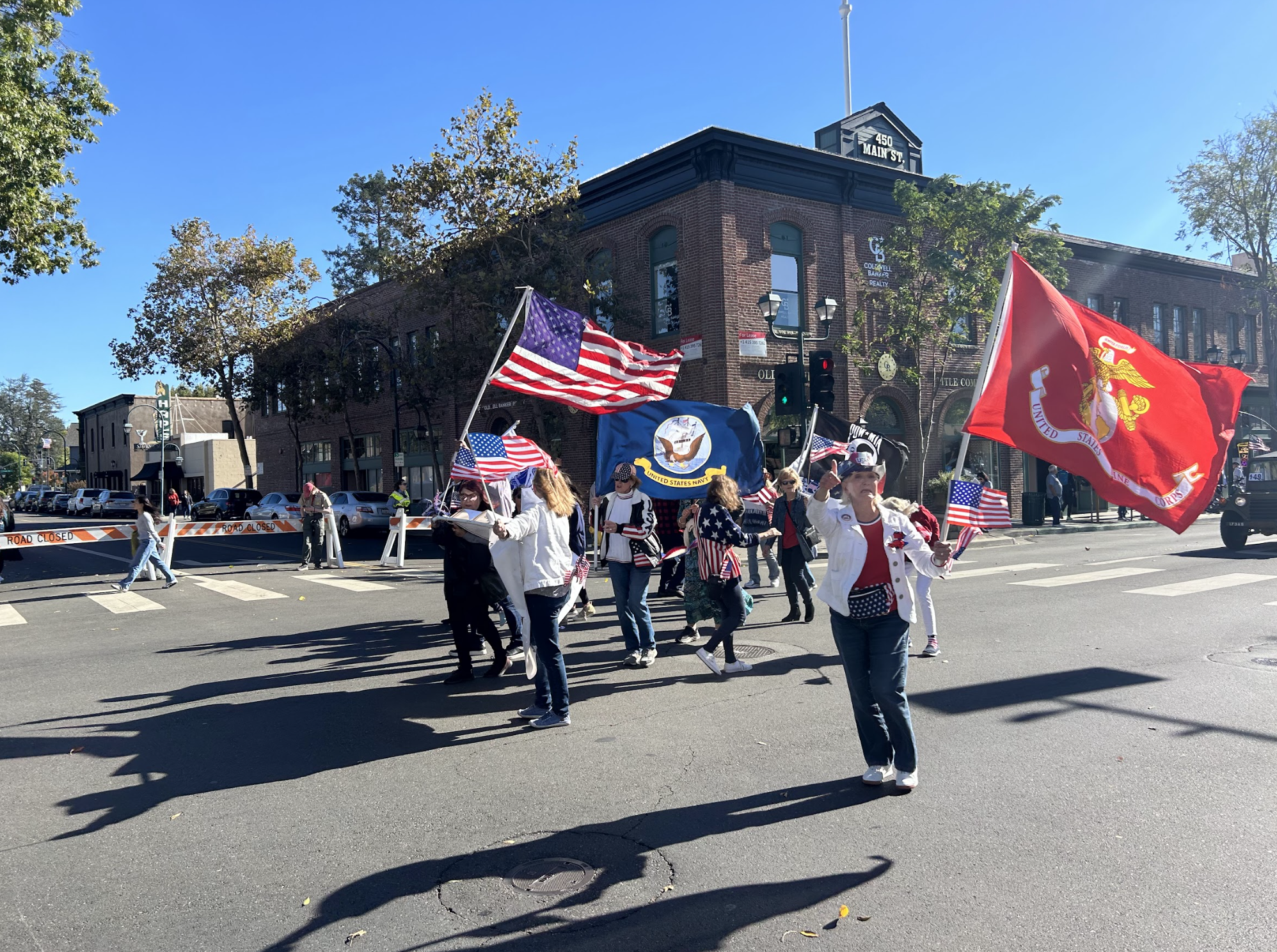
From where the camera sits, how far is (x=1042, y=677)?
24.7 feet

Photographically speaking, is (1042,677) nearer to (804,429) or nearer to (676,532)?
(676,532)

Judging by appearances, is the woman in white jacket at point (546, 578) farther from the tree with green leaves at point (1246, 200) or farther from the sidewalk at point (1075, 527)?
the tree with green leaves at point (1246, 200)

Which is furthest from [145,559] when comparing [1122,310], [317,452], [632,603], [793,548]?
[1122,310]

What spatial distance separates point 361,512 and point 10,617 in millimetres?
14827

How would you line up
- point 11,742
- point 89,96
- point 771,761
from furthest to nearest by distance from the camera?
point 89,96 → point 11,742 → point 771,761

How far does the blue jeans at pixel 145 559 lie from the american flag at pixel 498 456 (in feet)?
26.3

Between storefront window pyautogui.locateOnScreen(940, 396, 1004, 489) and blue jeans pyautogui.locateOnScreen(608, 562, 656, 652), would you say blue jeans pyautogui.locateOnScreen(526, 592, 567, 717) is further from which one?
storefront window pyautogui.locateOnScreen(940, 396, 1004, 489)

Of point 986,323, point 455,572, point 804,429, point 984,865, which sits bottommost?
point 984,865

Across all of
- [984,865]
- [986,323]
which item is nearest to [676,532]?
[984,865]

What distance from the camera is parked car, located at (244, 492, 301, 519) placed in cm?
3036

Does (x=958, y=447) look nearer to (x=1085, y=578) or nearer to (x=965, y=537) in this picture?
(x=1085, y=578)

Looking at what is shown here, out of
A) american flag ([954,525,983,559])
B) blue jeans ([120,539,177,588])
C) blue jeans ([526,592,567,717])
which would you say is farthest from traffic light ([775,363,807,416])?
american flag ([954,525,983,559])

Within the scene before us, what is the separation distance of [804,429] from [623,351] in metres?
10.0

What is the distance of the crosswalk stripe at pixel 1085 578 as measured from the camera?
13.2 metres
